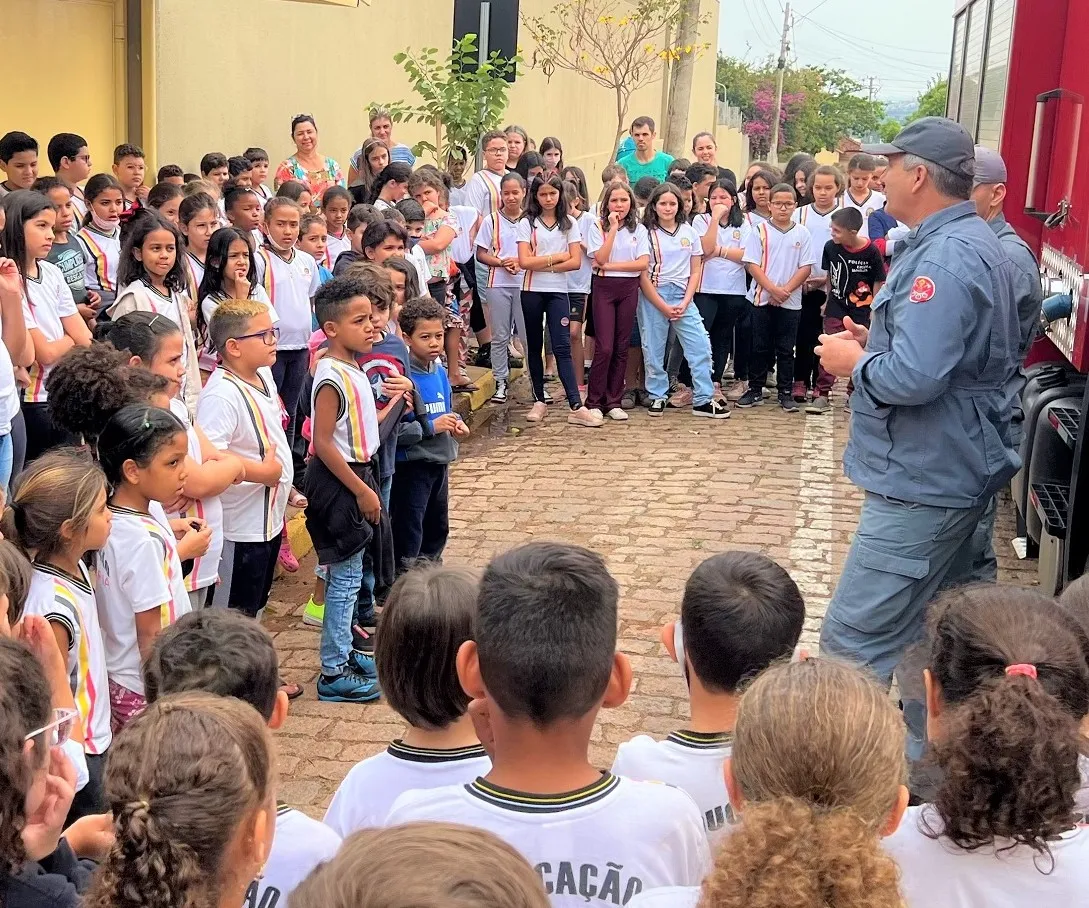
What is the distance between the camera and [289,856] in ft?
7.40

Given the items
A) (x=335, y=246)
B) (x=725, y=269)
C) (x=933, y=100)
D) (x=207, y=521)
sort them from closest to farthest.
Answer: (x=207, y=521) < (x=335, y=246) < (x=725, y=269) < (x=933, y=100)

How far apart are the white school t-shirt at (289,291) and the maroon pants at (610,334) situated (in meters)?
3.01

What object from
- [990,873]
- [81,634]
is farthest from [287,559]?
[990,873]

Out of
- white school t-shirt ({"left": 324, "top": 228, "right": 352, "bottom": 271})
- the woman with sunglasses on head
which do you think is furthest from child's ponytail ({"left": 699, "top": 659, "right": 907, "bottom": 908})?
white school t-shirt ({"left": 324, "top": 228, "right": 352, "bottom": 271})

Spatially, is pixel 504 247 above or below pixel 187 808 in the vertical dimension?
above

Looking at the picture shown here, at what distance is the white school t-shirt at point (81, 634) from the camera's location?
3.19m

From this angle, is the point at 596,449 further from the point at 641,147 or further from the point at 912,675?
the point at 641,147

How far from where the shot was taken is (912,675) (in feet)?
16.3

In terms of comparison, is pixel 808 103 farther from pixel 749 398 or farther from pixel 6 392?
pixel 6 392

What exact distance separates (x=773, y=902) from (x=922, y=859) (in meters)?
0.58

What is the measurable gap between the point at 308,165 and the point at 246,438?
6158mm

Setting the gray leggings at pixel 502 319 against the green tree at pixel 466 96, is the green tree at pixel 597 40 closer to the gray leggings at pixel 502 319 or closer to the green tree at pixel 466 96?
the green tree at pixel 466 96

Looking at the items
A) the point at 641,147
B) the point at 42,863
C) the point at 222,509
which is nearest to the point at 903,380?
the point at 222,509

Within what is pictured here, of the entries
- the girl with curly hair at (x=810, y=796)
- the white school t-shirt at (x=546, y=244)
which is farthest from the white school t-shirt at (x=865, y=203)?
the girl with curly hair at (x=810, y=796)
